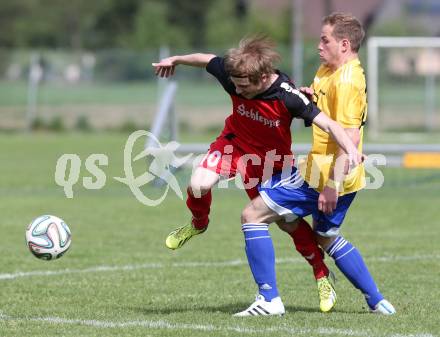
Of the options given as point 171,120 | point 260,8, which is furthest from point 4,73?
point 260,8

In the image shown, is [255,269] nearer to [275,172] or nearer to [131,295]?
[275,172]

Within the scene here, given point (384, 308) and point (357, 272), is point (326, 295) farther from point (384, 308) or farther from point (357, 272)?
point (384, 308)

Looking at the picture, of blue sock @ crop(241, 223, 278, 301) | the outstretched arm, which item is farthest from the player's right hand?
blue sock @ crop(241, 223, 278, 301)

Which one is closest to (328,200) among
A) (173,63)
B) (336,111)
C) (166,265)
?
(336,111)

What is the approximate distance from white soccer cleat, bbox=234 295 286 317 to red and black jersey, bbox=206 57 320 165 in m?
0.89

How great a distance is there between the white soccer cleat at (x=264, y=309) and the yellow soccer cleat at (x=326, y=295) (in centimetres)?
30

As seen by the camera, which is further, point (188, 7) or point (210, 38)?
point (188, 7)

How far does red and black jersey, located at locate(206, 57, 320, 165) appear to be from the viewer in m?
5.82

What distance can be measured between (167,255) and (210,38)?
38.2m

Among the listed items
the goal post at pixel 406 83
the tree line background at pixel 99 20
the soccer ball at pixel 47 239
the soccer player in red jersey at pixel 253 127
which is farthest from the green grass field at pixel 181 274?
the tree line background at pixel 99 20

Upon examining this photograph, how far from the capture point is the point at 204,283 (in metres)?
7.33

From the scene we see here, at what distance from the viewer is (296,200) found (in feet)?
19.6

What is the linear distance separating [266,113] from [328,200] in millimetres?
642

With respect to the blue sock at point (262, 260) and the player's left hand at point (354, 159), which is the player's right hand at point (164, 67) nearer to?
the blue sock at point (262, 260)
